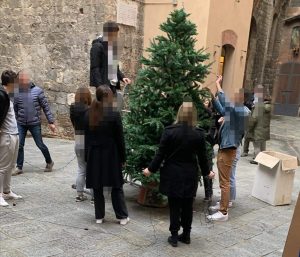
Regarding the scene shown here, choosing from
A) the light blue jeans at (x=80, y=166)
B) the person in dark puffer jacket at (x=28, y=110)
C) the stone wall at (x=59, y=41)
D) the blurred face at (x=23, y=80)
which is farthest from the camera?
the stone wall at (x=59, y=41)

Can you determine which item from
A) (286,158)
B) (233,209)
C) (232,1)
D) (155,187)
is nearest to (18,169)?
(155,187)

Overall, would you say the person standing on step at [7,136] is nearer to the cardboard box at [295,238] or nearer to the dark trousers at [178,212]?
the dark trousers at [178,212]

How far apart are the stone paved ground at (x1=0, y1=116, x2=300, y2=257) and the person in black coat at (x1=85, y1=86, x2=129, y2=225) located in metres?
0.43

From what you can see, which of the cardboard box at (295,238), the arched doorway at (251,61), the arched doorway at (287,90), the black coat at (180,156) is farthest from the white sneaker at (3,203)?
the arched doorway at (287,90)

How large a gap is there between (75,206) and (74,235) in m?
0.92

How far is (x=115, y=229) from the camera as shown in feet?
15.0

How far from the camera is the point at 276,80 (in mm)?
20891

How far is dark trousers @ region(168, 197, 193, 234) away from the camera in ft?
13.7

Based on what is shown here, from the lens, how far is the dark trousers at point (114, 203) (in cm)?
461

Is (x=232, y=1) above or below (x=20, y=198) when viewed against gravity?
above

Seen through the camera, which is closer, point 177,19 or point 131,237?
point 131,237

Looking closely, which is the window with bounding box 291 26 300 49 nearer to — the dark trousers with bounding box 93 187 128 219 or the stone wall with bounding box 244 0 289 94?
the stone wall with bounding box 244 0 289 94

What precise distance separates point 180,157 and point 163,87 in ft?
4.12

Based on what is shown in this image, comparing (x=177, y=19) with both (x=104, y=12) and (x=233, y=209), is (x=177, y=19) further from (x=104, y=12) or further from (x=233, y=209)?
(x=104, y=12)
